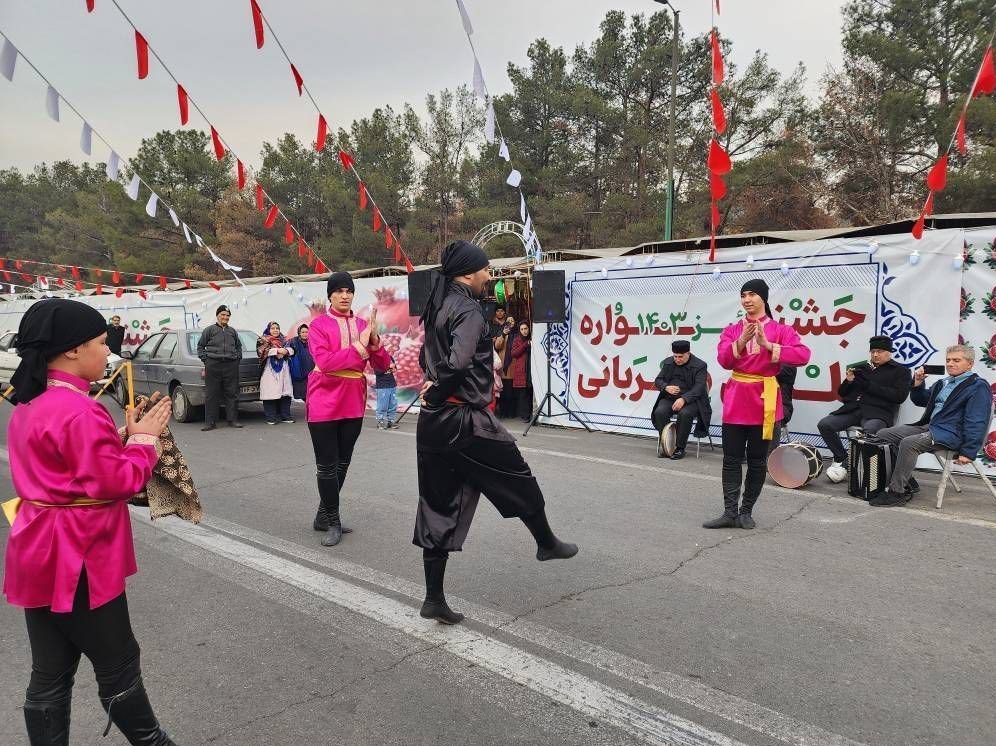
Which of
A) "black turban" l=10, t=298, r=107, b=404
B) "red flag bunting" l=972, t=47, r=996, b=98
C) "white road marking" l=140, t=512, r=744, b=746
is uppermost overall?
"red flag bunting" l=972, t=47, r=996, b=98

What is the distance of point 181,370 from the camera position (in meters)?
11.1

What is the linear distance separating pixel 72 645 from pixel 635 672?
7.34 feet

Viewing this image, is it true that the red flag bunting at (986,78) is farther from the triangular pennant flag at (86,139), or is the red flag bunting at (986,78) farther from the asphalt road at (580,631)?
the triangular pennant flag at (86,139)

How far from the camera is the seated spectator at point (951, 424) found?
18.7 feet

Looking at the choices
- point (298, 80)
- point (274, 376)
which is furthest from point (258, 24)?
point (274, 376)

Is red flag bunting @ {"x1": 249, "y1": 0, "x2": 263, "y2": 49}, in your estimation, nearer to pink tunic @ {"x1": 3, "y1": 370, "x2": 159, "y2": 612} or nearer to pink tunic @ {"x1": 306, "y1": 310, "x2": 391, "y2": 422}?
pink tunic @ {"x1": 306, "y1": 310, "x2": 391, "y2": 422}

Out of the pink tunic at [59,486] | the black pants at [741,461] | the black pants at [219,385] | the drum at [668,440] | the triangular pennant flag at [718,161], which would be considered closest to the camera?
the pink tunic at [59,486]

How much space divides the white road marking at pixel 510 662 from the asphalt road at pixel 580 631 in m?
0.01

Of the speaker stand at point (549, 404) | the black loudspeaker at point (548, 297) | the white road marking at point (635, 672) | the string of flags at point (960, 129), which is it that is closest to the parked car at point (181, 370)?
the speaker stand at point (549, 404)

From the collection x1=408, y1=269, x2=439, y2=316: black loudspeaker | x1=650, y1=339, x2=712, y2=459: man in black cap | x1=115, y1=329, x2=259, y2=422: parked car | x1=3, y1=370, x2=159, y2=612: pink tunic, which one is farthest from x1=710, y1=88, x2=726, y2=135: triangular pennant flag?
x1=115, y1=329, x2=259, y2=422: parked car

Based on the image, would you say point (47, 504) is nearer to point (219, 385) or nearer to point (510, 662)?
point (510, 662)

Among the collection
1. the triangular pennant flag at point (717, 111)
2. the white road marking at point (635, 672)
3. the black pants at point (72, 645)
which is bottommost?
the white road marking at point (635, 672)

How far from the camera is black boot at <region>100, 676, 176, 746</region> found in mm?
2111

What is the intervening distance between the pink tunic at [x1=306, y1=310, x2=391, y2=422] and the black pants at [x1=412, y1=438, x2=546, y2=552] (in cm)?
154
